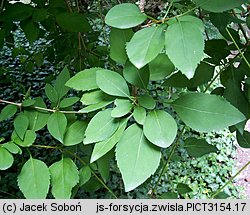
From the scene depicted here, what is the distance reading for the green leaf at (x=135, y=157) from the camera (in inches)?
18.6

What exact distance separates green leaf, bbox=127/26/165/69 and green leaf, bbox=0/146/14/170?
0.30 meters

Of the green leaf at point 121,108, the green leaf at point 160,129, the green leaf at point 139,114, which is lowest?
the green leaf at point 160,129

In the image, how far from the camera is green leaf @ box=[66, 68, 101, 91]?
58 cm

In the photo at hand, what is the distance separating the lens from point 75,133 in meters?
0.68

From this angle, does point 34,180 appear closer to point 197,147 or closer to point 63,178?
point 63,178

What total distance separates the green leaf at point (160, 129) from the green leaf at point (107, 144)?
39mm

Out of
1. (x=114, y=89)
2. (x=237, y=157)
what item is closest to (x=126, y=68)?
(x=114, y=89)

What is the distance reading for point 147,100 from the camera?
1.78ft

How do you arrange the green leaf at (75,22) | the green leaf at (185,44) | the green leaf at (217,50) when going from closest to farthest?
the green leaf at (185,44), the green leaf at (217,50), the green leaf at (75,22)

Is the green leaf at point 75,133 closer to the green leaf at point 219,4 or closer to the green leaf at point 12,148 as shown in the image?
the green leaf at point 12,148

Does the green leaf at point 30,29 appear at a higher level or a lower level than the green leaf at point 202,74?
lower

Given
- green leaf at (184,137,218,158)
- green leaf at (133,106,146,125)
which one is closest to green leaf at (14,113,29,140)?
green leaf at (133,106,146,125)

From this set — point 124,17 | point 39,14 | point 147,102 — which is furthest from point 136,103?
point 39,14

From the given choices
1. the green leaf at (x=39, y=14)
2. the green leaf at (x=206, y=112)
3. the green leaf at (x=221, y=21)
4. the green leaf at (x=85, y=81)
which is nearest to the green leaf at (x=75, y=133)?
the green leaf at (x=85, y=81)
